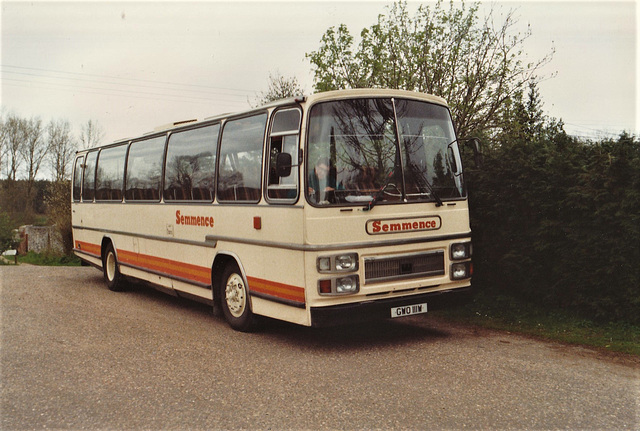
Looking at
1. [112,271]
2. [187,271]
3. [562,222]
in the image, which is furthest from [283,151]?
[112,271]

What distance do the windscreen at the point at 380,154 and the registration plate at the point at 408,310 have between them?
1251 millimetres

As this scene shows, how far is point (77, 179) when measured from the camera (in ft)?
49.8

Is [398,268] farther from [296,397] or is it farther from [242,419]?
[242,419]

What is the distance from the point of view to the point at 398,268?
7.44m

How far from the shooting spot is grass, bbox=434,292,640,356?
292 inches

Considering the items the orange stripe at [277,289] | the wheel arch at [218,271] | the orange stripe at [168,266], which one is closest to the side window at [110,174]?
the orange stripe at [168,266]

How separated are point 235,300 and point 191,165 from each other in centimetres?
245

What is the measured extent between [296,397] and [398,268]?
240cm

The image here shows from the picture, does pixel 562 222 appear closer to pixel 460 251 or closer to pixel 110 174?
pixel 460 251

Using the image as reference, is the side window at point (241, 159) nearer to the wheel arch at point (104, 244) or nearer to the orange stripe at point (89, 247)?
the wheel arch at point (104, 244)

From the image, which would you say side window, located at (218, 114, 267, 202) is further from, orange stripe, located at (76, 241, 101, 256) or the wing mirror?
orange stripe, located at (76, 241, 101, 256)

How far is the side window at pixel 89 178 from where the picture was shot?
14.2 m

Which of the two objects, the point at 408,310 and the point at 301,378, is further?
the point at 408,310

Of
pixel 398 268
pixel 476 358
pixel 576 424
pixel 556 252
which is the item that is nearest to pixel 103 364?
pixel 398 268
